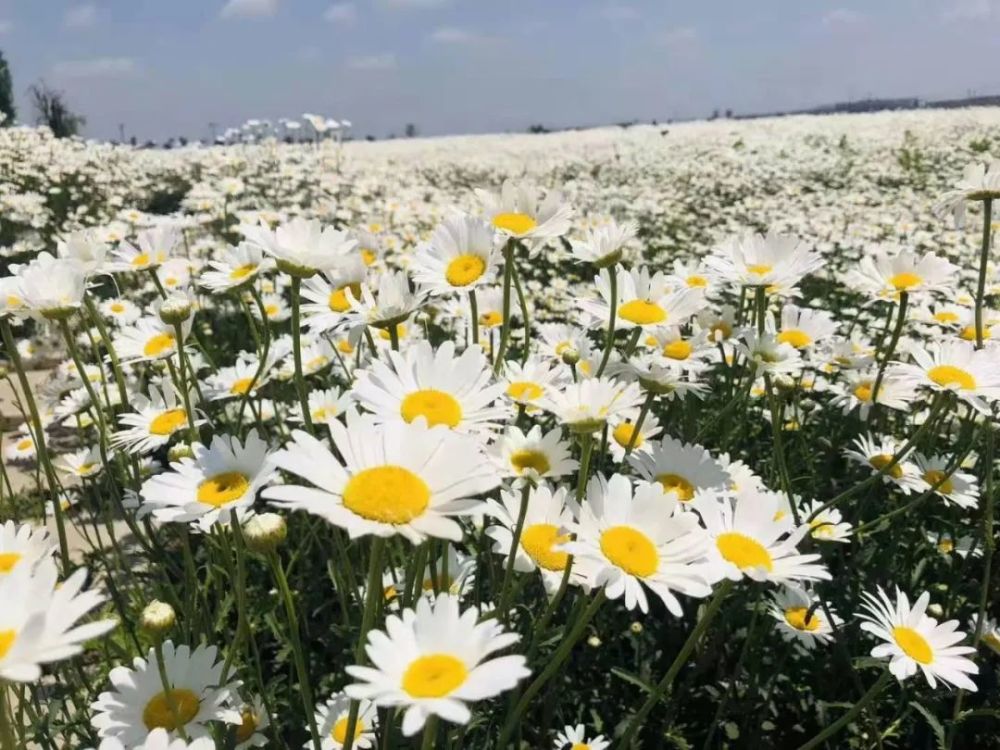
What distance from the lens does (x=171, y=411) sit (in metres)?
2.09

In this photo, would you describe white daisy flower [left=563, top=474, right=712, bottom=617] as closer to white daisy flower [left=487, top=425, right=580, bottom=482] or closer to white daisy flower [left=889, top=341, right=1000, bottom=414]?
white daisy flower [left=487, top=425, right=580, bottom=482]

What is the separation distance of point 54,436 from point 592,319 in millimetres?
4017

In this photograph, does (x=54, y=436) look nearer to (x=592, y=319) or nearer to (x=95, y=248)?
(x=95, y=248)

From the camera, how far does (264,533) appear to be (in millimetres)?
1268

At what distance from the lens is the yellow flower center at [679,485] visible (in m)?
1.71

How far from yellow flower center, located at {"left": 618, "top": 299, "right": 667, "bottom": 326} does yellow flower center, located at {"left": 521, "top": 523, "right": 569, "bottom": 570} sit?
0.71 m

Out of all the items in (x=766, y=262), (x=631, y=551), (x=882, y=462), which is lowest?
(x=882, y=462)

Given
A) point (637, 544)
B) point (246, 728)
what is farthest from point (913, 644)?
point (246, 728)

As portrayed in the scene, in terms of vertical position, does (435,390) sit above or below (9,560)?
above

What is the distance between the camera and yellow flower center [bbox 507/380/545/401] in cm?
169

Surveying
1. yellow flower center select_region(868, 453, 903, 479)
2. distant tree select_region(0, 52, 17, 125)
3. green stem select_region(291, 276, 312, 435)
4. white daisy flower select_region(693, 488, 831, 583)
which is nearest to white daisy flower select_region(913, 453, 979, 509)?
yellow flower center select_region(868, 453, 903, 479)

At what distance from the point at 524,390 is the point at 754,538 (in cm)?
57

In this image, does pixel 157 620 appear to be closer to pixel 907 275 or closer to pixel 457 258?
pixel 457 258

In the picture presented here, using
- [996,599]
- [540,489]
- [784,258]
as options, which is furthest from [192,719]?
[996,599]
